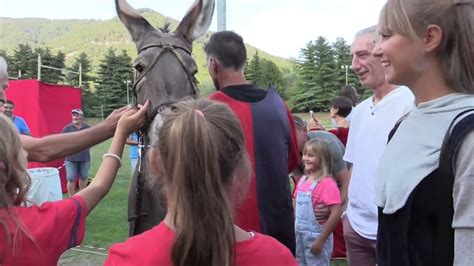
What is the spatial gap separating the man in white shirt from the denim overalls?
987 millimetres

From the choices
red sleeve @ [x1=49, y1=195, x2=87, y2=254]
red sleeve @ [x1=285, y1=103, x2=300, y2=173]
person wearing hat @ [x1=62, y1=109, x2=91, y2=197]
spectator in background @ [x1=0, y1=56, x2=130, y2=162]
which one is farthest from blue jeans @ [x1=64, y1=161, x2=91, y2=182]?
red sleeve @ [x1=49, y1=195, x2=87, y2=254]

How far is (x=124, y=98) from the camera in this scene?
66.8m

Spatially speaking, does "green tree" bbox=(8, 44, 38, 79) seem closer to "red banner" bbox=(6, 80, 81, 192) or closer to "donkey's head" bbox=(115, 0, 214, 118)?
"red banner" bbox=(6, 80, 81, 192)

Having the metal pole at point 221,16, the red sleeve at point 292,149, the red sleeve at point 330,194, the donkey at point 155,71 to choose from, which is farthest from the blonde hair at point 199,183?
the metal pole at point 221,16

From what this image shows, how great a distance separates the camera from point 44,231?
2039 millimetres

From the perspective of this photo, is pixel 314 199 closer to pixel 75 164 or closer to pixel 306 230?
pixel 306 230

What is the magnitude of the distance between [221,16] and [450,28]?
4.17m

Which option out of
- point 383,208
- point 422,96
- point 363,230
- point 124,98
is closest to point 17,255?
point 383,208

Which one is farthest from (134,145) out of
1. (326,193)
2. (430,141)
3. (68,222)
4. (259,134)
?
(430,141)

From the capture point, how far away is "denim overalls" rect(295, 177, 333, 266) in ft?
14.7

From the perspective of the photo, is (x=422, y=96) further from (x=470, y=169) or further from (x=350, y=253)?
(x=350, y=253)

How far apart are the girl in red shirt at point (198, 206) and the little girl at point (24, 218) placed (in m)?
0.62

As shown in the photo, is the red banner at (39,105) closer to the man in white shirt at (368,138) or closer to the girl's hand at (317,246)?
the girl's hand at (317,246)

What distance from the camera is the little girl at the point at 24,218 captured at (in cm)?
197
